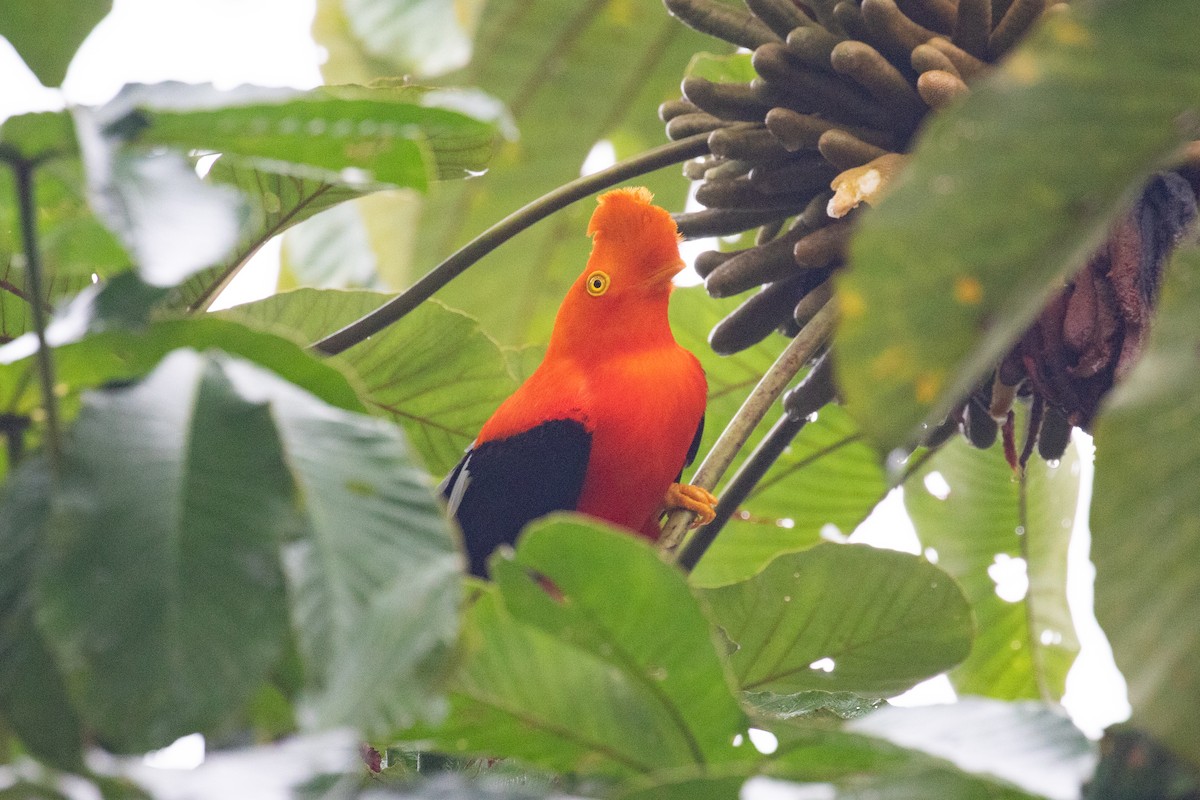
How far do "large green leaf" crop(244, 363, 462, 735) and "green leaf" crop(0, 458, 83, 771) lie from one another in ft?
0.40

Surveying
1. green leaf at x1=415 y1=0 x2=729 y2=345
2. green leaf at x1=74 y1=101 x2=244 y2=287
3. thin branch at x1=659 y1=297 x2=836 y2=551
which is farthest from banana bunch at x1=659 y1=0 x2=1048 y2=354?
green leaf at x1=415 y1=0 x2=729 y2=345

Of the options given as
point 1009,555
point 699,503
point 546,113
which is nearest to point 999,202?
point 699,503

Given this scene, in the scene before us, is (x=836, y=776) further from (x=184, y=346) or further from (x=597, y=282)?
(x=597, y=282)

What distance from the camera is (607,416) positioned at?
149 cm

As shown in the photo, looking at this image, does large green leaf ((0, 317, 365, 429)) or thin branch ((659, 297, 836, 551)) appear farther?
thin branch ((659, 297, 836, 551))

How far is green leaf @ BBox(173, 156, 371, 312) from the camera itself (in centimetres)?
122

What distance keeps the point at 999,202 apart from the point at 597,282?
1.01 meters

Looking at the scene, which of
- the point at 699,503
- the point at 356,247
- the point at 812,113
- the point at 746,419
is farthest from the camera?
the point at 356,247

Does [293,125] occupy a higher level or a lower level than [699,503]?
higher

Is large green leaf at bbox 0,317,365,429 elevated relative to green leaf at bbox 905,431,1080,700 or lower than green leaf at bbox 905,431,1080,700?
elevated

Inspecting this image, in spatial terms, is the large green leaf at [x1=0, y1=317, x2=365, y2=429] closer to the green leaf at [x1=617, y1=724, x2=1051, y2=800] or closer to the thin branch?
the green leaf at [x1=617, y1=724, x2=1051, y2=800]

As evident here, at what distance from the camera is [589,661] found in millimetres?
667

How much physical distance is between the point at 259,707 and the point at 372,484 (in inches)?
6.3

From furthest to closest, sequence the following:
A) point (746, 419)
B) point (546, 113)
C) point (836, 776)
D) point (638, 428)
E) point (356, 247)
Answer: point (356, 247), point (546, 113), point (638, 428), point (746, 419), point (836, 776)
